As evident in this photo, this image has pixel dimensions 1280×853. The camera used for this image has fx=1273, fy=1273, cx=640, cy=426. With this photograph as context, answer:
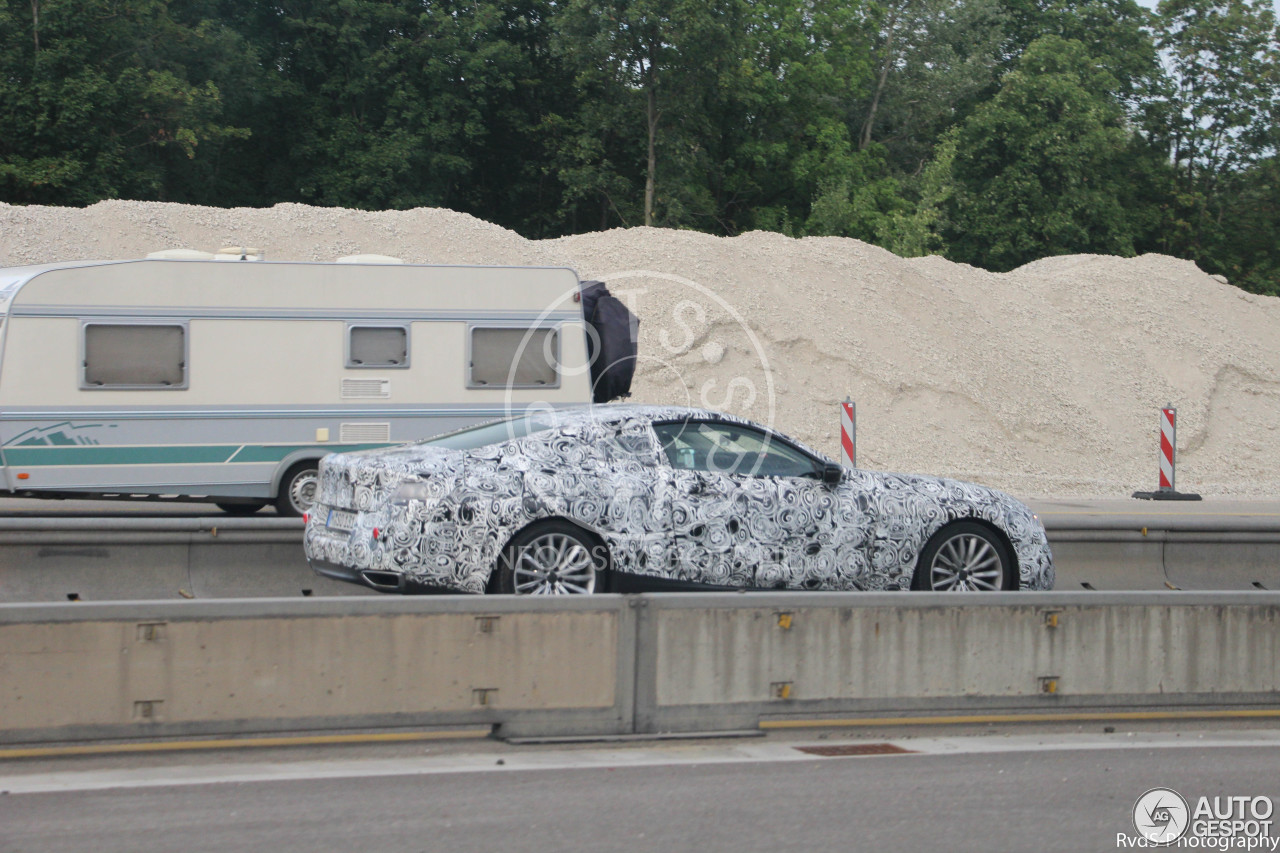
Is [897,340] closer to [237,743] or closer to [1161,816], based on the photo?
[1161,816]

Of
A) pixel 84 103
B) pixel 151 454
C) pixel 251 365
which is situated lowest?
pixel 151 454

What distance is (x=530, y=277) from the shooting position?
14.6 m

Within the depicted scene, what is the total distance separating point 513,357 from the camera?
1457 cm

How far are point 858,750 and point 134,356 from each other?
9.55 metres

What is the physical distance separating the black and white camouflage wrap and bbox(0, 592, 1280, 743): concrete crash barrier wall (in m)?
1.56

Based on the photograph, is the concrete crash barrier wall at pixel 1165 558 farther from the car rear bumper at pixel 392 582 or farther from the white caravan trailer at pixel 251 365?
the car rear bumper at pixel 392 582

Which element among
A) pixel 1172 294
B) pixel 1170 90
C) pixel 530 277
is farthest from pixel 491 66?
pixel 530 277

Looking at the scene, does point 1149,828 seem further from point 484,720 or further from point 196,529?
point 196,529

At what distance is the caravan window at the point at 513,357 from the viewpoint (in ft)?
47.5

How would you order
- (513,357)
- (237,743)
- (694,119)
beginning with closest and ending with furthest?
1. (237,743)
2. (513,357)
3. (694,119)

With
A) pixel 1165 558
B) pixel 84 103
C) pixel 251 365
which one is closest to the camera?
pixel 1165 558

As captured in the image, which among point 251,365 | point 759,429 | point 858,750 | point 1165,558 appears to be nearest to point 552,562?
point 759,429

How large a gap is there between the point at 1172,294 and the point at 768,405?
14.4 metres

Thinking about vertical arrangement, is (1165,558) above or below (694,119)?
below
